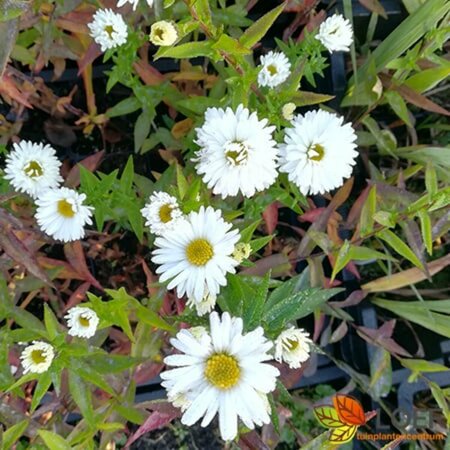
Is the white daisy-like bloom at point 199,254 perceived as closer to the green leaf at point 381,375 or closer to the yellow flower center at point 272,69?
the yellow flower center at point 272,69

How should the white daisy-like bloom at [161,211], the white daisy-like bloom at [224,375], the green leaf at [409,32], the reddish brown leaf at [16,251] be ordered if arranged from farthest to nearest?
the green leaf at [409,32] < the reddish brown leaf at [16,251] < the white daisy-like bloom at [161,211] < the white daisy-like bloom at [224,375]

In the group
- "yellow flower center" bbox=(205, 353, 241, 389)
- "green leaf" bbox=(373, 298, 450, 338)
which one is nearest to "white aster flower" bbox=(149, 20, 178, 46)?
"yellow flower center" bbox=(205, 353, 241, 389)

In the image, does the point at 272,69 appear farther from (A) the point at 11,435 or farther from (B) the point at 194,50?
(A) the point at 11,435

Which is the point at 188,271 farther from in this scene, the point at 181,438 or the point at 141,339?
the point at 181,438

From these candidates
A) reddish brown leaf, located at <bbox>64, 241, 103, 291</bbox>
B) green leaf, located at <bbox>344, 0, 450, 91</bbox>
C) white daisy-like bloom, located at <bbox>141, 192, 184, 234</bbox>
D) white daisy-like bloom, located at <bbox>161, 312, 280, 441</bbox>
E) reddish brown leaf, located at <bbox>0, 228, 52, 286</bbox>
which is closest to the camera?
white daisy-like bloom, located at <bbox>161, 312, 280, 441</bbox>

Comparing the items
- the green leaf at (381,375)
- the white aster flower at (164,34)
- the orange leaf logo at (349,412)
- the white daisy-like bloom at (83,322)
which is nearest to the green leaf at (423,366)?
the green leaf at (381,375)

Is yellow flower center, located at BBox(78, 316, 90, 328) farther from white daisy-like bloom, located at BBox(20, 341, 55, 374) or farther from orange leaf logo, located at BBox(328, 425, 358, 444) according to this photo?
orange leaf logo, located at BBox(328, 425, 358, 444)
